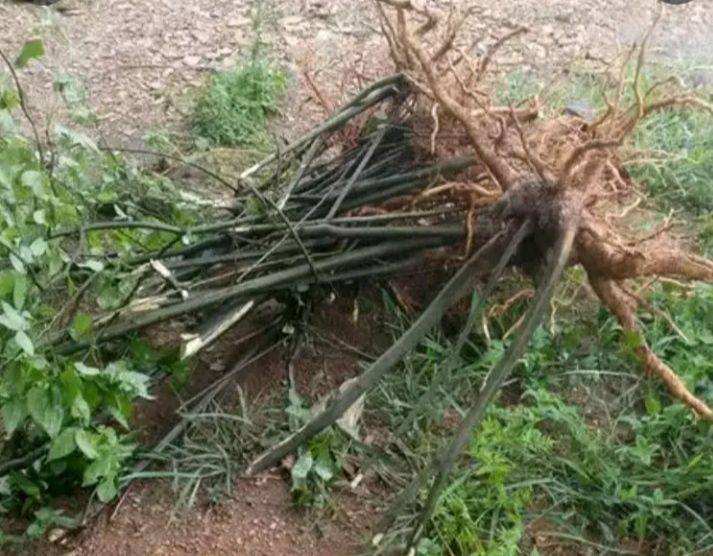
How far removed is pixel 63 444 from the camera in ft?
5.75

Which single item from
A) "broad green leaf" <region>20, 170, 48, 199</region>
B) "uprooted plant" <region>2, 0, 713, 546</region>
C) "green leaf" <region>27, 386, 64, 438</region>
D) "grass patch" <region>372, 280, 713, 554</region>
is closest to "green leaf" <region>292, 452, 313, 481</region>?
"uprooted plant" <region>2, 0, 713, 546</region>

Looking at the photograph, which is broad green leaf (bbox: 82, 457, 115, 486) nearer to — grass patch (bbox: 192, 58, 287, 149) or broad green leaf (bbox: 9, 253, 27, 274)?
broad green leaf (bbox: 9, 253, 27, 274)

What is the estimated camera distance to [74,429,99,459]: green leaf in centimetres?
174

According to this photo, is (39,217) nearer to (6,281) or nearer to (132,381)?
(6,281)

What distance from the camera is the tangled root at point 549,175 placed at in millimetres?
2027

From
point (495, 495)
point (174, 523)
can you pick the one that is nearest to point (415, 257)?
point (495, 495)

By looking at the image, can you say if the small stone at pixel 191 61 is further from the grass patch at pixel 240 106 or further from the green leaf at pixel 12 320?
the green leaf at pixel 12 320

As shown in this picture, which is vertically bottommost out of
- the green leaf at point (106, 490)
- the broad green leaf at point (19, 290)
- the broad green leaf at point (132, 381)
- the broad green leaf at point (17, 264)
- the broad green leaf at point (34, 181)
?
the green leaf at point (106, 490)

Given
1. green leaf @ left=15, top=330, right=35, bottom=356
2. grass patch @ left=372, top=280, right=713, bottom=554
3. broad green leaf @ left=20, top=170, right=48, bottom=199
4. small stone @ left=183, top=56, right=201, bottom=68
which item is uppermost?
broad green leaf @ left=20, top=170, right=48, bottom=199

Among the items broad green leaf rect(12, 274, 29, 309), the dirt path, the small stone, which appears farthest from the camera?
the small stone

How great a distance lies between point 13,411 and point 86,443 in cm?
14

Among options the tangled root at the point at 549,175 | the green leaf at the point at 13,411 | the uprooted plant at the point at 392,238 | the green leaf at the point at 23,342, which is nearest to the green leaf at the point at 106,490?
the uprooted plant at the point at 392,238

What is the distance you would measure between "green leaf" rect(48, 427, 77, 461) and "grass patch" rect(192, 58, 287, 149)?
1.40 metres

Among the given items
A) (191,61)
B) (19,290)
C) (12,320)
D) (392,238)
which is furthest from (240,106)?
Result: (12,320)
